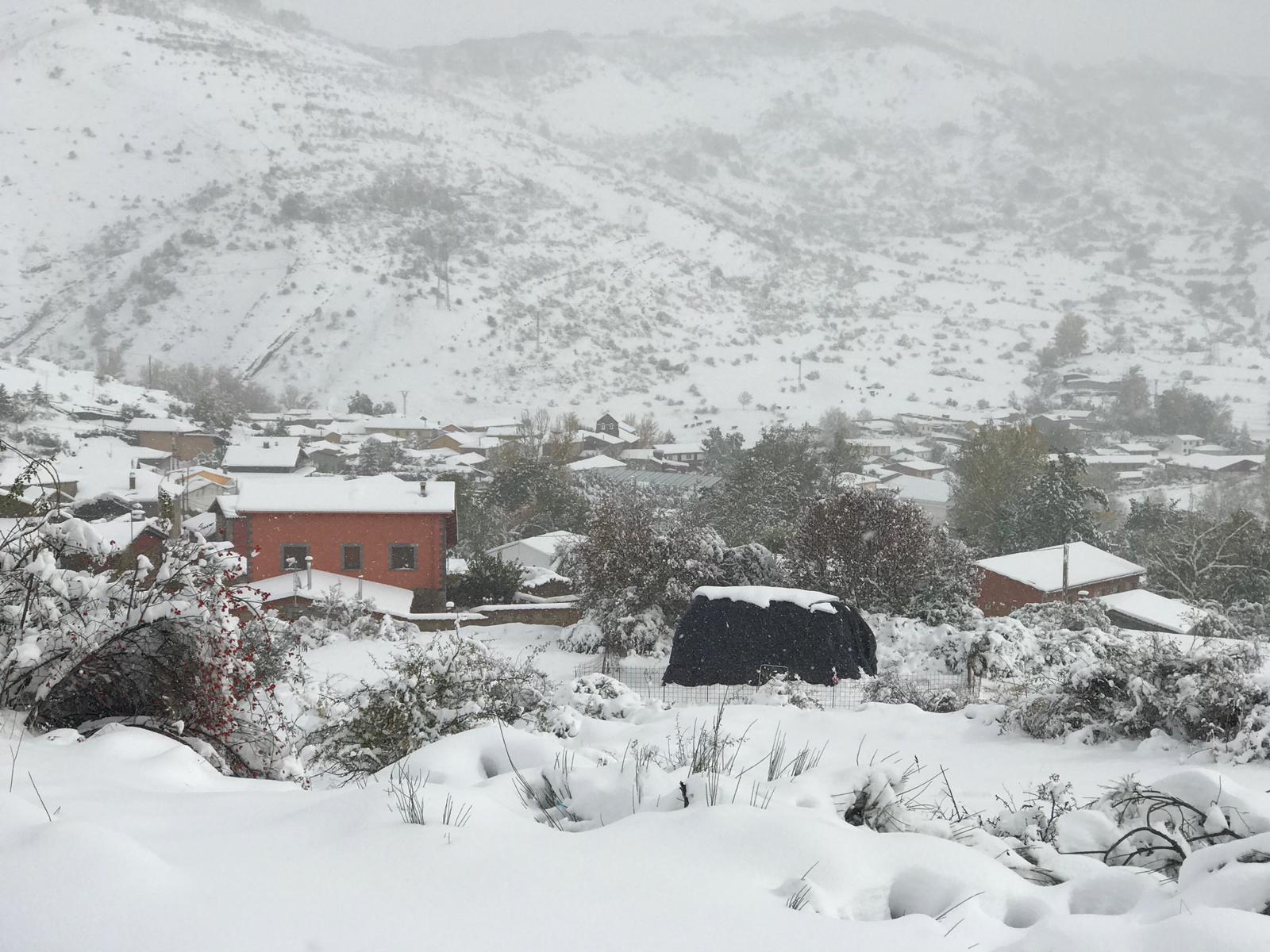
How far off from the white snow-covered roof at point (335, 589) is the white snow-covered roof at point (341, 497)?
5.39 feet

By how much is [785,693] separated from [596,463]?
39036mm

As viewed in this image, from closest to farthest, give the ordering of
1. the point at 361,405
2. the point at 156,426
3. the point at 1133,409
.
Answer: the point at 156,426 < the point at 361,405 < the point at 1133,409

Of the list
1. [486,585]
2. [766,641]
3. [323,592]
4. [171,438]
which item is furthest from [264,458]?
[766,641]

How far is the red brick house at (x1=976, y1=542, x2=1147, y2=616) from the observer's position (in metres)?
24.2

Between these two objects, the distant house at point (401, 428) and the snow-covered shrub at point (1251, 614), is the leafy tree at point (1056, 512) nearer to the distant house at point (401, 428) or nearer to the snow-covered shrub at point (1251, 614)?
the snow-covered shrub at point (1251, 614)

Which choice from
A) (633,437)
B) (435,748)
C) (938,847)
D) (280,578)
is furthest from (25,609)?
(633,437)

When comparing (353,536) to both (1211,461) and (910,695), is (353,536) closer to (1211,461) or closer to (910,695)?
(910,695)

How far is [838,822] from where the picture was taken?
9.21ft

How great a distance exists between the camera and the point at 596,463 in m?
49.8

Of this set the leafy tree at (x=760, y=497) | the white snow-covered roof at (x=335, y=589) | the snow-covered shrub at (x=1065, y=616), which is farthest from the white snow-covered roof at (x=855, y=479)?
the white snow-covered roof at (x=335, y=589)

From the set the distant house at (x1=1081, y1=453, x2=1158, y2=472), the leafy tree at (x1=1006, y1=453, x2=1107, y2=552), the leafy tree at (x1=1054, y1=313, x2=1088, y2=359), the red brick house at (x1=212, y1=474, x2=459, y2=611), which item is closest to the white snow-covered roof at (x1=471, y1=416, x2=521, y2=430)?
the distant house at (x1=1081, y1=453, x2=1158, y2=472)

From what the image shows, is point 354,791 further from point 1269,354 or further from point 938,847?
point 1269,354

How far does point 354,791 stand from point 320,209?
11970 centimetres

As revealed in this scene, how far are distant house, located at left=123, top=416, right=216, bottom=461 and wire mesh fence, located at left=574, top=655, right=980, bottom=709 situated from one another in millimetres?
43762
